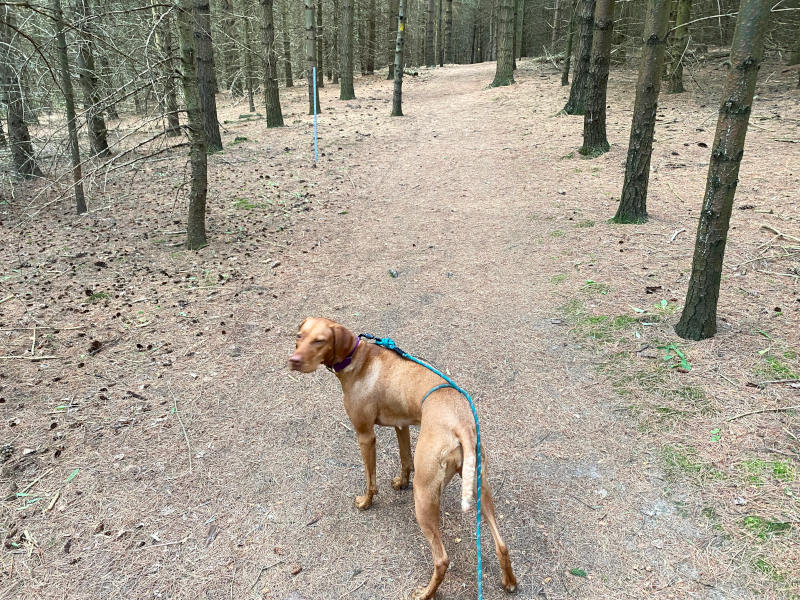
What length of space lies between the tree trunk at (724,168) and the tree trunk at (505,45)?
1765 cm

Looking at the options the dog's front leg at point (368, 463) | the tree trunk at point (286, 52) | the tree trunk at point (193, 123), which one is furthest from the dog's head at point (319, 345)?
the tree trunk at point (286, 52)

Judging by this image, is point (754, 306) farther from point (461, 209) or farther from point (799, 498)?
point (461, 209)

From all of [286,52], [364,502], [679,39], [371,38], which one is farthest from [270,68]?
[371,38]

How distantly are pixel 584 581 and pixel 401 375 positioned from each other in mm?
1744

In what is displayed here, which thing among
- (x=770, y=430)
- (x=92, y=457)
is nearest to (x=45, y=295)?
(x=92, y=457)

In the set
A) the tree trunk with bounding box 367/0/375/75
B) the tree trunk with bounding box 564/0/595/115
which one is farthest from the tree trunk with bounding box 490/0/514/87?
the tree trunk with bounding box 367/0/375/75

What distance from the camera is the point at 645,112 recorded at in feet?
24.5

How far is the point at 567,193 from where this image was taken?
9844 mm

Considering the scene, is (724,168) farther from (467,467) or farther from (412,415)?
(467,467)

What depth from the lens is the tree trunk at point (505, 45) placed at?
19531mm

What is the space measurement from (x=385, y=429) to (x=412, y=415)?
1539 millimetres

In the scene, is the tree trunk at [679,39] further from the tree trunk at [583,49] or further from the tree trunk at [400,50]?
the tree trunk at [400,50]

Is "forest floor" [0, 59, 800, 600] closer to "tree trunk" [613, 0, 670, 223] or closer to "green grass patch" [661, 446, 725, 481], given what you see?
"green grass patch" [661, 446, 725, 481]

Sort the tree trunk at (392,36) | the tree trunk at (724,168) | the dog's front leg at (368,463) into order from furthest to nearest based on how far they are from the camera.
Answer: the tree trunk at (392,36) → the tree trunk at (724,168) → the dog's front leg at (368,463)
